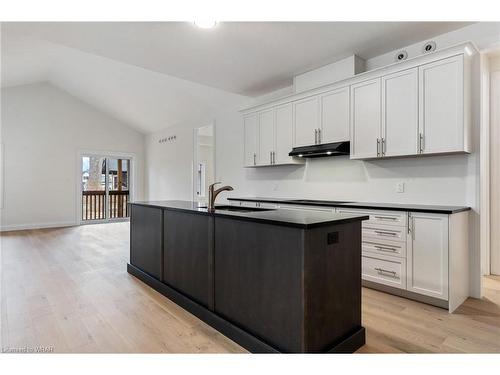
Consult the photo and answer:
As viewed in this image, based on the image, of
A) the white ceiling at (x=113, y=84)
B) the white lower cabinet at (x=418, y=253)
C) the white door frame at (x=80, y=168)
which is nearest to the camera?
the white lower cabinet at (x=418, y=253)

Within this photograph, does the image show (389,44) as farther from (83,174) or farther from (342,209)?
(83,174)

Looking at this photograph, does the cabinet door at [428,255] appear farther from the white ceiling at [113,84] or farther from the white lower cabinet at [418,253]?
the white ceiling at [113,84]

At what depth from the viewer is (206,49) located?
144 inches

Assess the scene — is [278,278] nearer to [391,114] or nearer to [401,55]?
[391,114]

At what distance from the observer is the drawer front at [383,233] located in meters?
2.88

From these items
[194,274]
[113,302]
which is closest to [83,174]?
[113,302]

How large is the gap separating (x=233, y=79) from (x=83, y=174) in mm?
5920

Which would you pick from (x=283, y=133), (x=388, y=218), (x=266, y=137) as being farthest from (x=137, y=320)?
(x=266, y=137)

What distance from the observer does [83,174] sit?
8336 mm

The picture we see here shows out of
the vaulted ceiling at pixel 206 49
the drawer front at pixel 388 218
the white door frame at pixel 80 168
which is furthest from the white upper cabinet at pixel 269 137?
the white door frame at pixel 80 168

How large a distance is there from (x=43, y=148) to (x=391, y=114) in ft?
26.3

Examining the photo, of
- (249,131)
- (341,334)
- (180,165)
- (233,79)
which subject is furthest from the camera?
(180,165)

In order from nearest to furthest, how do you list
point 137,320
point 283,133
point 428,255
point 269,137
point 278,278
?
1. point 278,278
2. point 137,320
3. point 428,255
4. point 283,133
5. point 269,137

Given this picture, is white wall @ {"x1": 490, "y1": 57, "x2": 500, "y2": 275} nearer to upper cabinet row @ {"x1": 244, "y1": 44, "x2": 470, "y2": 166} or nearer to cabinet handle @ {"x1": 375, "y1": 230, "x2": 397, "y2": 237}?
upper cabinet row @ {"x1": 244, "y1": 44, "x2": 470, "y2": 166}
